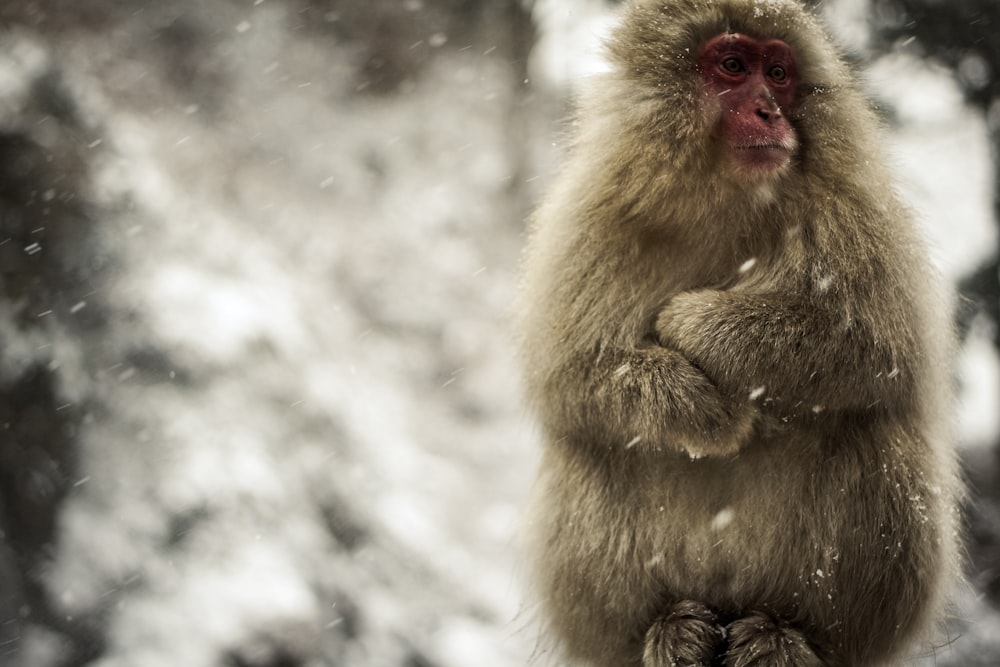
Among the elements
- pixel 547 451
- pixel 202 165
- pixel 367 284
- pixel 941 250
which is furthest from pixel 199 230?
pixel 941 250

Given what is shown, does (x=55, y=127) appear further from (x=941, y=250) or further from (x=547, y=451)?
(x=941, y=250)

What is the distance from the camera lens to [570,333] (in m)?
2.24

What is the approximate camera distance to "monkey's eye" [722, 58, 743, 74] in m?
2.13

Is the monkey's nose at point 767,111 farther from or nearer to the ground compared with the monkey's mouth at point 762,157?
farther from the ground

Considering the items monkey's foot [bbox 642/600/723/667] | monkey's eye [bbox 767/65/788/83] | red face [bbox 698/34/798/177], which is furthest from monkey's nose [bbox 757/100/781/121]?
monkey's foot [bbox 642/600/723/667]

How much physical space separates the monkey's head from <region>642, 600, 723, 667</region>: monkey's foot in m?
0.80

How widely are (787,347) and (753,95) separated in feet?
1.58

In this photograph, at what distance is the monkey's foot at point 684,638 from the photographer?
1915 millimetres

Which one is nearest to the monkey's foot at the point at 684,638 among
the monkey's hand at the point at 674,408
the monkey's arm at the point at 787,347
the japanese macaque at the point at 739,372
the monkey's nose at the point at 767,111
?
the japanese macaque at the point at 739,372

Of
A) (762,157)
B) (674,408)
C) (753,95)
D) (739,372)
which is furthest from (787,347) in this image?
(753,95)

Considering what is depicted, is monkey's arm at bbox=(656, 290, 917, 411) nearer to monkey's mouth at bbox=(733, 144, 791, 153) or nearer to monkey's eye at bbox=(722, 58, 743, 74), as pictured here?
monkey's mouth at bbox=(733, 144, 791, 153)

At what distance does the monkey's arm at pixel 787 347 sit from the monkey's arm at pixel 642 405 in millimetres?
45

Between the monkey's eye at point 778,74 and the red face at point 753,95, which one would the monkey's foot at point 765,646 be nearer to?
the red face at point 753,95

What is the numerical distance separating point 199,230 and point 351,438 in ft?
3.50
